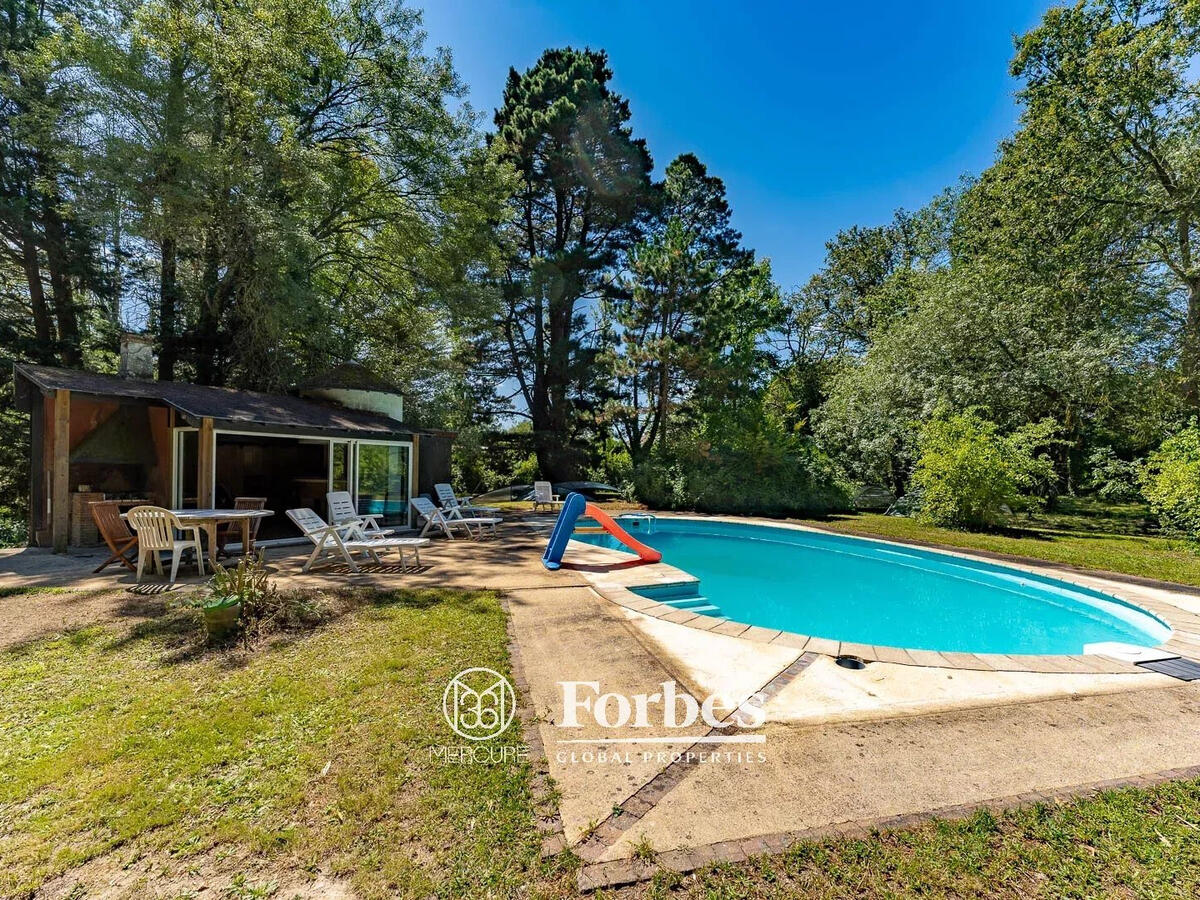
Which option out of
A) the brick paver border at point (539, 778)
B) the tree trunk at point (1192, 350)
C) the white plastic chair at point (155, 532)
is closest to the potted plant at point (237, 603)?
the white plastic chair at point (155, 532)

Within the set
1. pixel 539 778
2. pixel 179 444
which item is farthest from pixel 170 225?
pixel 539 778

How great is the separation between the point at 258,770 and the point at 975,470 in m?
14.4

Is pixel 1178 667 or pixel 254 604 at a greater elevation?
pixel 254 604

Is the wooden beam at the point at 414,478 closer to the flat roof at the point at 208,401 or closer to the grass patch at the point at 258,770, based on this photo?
the flat roof at the point at 208,401

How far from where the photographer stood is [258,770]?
7.97 ft

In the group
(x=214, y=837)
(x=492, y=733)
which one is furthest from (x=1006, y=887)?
(x=214, y=837)

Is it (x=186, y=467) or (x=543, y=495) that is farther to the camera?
(x=543, y=495)

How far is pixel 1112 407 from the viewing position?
573 inches

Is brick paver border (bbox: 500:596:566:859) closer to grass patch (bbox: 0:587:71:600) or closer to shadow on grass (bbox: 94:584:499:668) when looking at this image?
shadow on grass (bbox: 94:584:499:668)

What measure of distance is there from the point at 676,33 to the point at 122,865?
16615 mm

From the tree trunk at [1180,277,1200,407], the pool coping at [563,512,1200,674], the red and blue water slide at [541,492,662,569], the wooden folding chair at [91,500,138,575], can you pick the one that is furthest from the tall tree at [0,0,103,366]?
the tree trunk at [1180,277,1200,407]

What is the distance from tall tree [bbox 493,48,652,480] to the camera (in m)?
18.6

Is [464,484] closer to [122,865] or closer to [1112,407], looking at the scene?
[122,865]

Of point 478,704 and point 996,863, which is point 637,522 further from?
point 996,863
